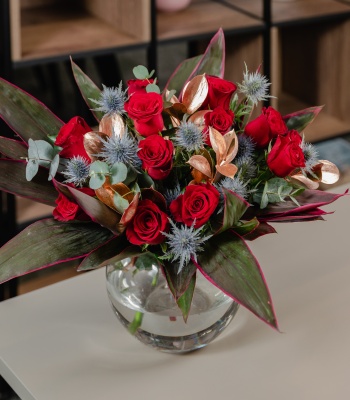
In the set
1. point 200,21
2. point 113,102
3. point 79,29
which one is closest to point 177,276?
point 113,102

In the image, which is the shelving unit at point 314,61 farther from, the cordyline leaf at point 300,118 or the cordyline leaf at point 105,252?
the cordyline leaf at point 105,252

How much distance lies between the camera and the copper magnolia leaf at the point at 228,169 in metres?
1.12

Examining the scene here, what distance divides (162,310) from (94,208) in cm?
22

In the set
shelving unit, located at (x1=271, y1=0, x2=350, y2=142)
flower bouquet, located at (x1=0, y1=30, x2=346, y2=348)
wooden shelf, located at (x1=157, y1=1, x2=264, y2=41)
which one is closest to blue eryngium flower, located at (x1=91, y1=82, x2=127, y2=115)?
flower bouquet, located at (x1=0, y1=30, x2=346, y2=348)

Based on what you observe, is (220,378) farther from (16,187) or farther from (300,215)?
(16,187)

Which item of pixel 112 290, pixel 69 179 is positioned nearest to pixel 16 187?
pixel 69 179

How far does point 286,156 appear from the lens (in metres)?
1.15

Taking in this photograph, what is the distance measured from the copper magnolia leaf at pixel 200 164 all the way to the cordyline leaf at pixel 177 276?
0.12m

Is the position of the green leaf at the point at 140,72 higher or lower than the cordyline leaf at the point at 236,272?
higher

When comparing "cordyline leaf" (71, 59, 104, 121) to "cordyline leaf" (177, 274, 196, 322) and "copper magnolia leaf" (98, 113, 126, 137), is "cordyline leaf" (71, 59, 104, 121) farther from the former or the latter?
"cordyline leaf" (177, 274, 196, 322)

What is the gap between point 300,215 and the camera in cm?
117

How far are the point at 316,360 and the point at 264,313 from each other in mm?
249

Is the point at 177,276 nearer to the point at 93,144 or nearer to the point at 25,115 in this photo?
the point at 93,144

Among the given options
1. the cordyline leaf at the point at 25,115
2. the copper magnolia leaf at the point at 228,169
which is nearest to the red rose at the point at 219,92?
the copper magnolia leaf at the point at 228,169
